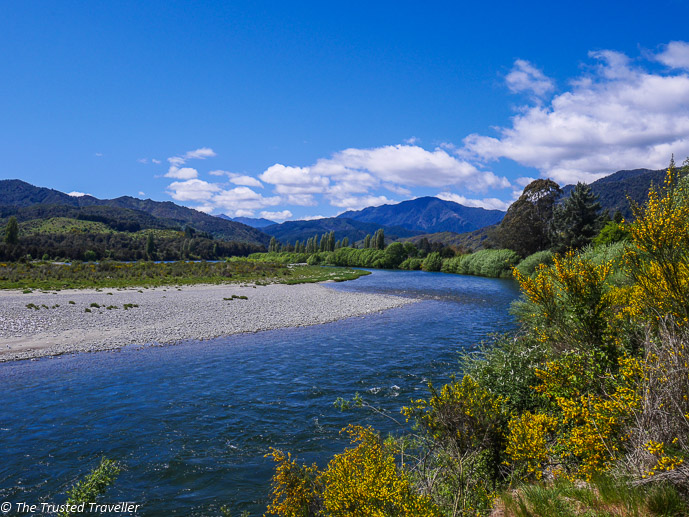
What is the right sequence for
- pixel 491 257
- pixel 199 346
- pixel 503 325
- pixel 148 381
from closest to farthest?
pixel 148 381 < pixel 199 346 < pixel 503 325 < pixel 491 257

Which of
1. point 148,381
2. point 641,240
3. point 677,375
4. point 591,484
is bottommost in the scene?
point 148,381

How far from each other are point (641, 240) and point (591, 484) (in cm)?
430

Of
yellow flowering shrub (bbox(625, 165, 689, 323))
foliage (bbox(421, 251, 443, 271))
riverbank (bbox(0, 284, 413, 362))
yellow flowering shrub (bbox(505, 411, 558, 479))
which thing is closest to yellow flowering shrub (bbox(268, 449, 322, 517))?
yellow flowering shrub (bbox(505, 411, 558, 479))

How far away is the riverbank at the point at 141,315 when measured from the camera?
61.1 ft

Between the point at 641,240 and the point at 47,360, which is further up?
the point at 641,240

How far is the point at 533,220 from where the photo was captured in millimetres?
82812

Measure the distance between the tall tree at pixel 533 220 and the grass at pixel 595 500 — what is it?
3342 inches

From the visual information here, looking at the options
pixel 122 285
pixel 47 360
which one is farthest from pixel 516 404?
pixel 122 285

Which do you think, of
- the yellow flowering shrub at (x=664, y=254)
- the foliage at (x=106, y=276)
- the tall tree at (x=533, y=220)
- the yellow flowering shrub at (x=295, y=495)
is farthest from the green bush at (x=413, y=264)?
the yellow flowering shrub at (x=295, y=495)

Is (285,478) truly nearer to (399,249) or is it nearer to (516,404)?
(516,404)

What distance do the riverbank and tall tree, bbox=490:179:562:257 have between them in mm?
54186

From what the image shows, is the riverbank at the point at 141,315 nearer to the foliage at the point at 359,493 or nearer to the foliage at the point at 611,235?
the foliage at the point at 359,493

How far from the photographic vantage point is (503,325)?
1014 inches

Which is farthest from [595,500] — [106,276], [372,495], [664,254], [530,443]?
[106,276]
